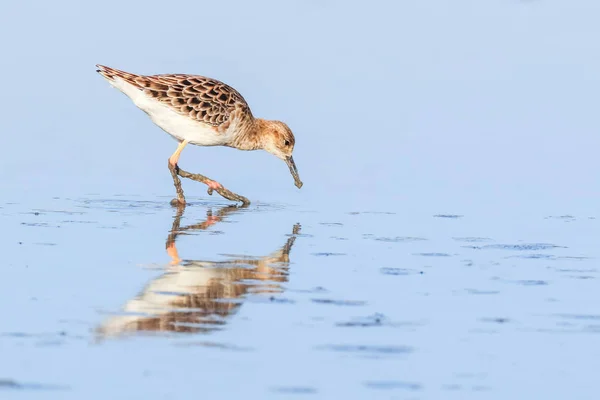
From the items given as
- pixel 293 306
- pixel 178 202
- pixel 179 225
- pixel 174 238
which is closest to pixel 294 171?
pixel 178 202

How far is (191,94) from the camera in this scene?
1454cm

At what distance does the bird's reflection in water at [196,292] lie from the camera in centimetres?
725

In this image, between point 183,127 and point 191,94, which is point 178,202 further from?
point 191,94

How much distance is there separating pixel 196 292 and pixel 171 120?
20.9 ft

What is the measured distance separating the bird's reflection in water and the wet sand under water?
0.02 m

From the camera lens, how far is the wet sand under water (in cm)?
626

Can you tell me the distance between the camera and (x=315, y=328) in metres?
7.35

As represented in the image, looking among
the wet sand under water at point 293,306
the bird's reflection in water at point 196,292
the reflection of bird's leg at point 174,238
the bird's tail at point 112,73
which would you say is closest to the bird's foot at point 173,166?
the bird's tail at point 112,73

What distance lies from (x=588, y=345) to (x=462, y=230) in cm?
449

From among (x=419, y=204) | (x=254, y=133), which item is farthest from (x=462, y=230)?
(x=254, y=133)

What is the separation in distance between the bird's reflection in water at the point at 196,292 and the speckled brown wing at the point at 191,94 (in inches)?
159

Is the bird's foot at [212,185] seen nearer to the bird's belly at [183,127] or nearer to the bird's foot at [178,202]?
the bird's foot at [178,202]

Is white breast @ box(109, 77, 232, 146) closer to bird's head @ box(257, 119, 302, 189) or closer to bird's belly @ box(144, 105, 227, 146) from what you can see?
bird's belly @ box(144, 105, 227, 146)

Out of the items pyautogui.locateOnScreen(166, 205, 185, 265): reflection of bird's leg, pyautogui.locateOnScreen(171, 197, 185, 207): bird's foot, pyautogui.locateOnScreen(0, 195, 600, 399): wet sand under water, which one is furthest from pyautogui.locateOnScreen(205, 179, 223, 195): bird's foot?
pyautogui.locateOnScreen(0, 195, 600, 399): wet sand under water
